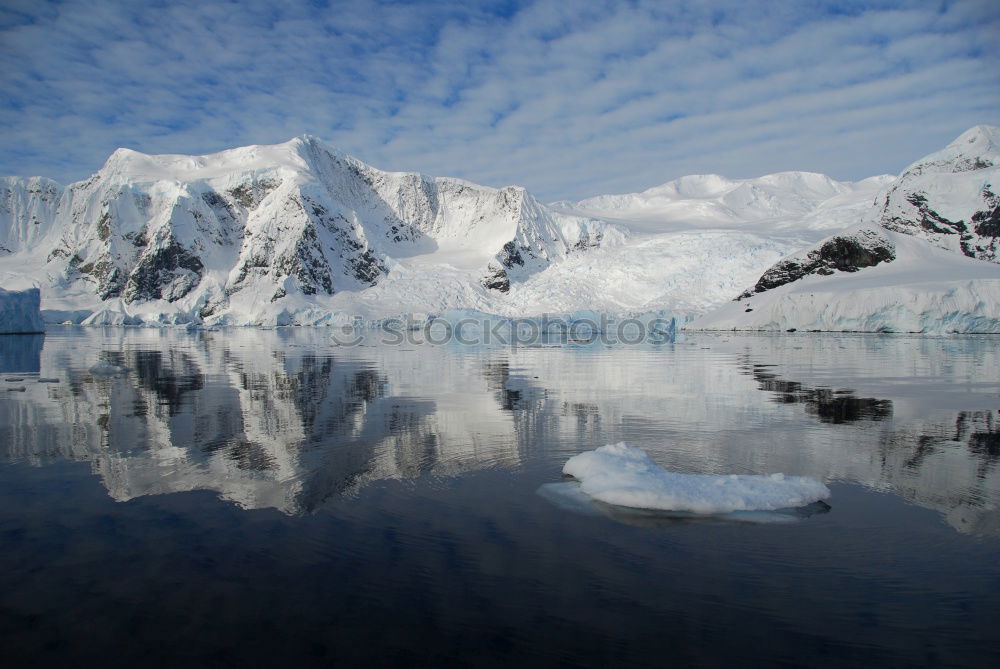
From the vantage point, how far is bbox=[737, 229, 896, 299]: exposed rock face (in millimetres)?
57812

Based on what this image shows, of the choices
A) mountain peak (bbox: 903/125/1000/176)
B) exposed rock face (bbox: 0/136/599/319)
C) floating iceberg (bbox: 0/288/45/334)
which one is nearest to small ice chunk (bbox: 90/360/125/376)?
floating iceberg (bbox: 0/288/45/334)

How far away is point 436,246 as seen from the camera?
12525 centimetres

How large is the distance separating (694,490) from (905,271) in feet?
193

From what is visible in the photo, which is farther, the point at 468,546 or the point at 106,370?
the point at 106,370

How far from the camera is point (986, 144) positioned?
79812 millimetres

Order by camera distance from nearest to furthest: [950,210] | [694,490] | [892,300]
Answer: [694,490] → [892,300] → [950,210]

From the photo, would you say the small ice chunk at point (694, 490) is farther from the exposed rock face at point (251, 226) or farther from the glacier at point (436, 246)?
the exposed rock face at point (251, 226)

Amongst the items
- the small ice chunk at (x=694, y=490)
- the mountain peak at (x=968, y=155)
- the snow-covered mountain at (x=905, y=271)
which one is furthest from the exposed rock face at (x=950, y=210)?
the small ice chunk at (x=694, y=490)

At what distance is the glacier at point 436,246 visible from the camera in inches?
2387

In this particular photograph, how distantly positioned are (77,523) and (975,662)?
21.5ft

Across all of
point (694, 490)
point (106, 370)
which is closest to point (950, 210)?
point (694, 490)

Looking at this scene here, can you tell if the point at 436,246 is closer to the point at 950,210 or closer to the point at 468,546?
the point at 950,210

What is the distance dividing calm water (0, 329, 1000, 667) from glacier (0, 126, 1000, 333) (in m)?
46.4

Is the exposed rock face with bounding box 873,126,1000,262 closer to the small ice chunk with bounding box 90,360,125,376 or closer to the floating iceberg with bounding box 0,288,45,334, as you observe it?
the small ice chunk with bounding box 90,360,125,376
